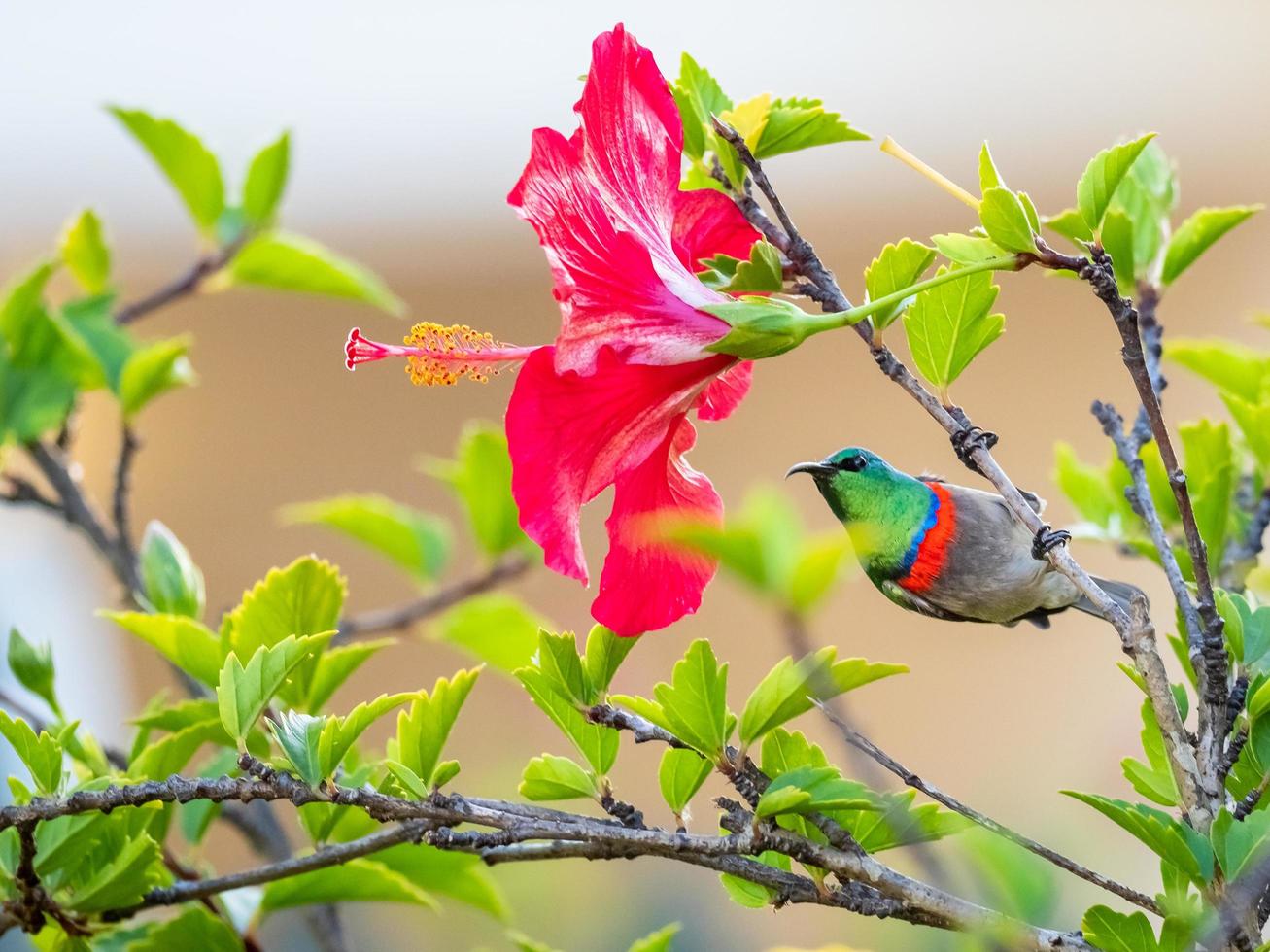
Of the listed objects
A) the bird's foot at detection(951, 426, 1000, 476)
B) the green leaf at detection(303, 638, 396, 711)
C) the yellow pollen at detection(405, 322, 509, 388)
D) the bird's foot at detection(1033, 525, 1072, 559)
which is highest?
the yellow pollen at detection(405, 322, 509, 388)

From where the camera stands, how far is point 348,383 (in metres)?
3.79

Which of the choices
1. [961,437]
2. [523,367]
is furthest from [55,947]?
[961,437]

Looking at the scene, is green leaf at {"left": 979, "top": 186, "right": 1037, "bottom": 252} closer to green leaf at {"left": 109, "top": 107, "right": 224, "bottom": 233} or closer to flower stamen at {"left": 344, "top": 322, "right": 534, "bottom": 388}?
flower stamen at {"left": 344, "top": 322, "right": 534, "bottom": 388}

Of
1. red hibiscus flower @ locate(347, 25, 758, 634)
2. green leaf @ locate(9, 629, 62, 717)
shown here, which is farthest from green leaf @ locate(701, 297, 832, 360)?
green leaf @ locate(9, 629, 62, 717)

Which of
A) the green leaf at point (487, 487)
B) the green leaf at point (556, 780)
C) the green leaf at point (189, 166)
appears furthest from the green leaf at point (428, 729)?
the green leaf at point (189, 166)

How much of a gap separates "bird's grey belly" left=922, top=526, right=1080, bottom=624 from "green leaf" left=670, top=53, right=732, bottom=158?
22 cm

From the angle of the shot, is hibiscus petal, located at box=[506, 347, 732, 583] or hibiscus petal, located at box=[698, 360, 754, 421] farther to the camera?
hibiscus petal, located at box=[698, 360, 754, 421]

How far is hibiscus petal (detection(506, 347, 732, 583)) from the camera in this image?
0.55 metres

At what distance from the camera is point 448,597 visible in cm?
126

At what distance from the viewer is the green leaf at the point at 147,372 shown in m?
1.05

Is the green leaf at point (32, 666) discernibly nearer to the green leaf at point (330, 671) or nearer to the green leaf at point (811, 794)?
the green leaf at point (330, 671)

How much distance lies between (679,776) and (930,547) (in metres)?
0.16

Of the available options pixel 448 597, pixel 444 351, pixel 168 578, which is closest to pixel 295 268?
pixel 448 597

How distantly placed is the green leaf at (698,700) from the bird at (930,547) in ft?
0.34
